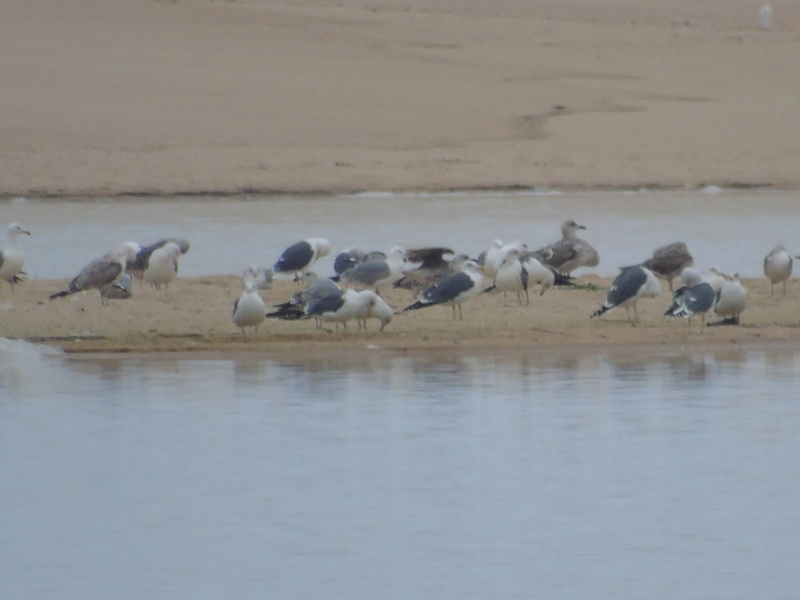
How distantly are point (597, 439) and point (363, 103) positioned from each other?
29.2 meters

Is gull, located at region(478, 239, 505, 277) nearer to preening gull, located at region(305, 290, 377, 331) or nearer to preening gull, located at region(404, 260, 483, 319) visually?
preening gull, located at region(404, 260, 483, 319)

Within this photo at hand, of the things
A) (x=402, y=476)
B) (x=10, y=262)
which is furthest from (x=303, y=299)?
(x=402, y=476)

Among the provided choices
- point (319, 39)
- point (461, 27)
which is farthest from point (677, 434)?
point (461, 27)

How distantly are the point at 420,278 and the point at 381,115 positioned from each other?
22.6 meters

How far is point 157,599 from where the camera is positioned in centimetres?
700

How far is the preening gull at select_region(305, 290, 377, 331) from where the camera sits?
12930mm

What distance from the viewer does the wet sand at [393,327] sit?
42.5 feet

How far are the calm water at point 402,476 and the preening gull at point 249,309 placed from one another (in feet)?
1.43

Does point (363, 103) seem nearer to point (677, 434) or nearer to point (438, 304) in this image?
point (438, 304)

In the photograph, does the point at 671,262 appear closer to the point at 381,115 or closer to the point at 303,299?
the point at 303,299

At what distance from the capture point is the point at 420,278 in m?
14.8

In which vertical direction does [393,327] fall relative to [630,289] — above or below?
below

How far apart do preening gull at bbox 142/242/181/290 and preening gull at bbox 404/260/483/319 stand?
2338 millimetres

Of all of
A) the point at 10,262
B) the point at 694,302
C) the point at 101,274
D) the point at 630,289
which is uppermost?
the point at 10,262
